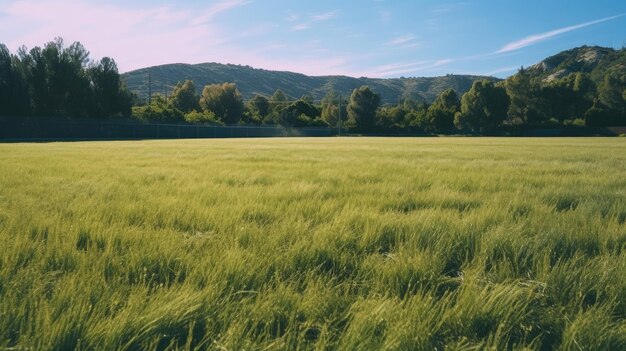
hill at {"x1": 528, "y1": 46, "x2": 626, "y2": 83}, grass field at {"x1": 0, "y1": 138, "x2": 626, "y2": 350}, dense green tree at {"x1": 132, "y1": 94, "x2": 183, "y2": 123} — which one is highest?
hill at {"x1": 528, "y1": 46, "x2": 626, "y2": 83}

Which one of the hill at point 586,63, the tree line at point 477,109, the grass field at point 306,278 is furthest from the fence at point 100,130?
the hill at point 586,63

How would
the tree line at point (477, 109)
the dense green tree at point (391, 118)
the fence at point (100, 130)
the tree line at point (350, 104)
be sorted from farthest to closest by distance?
the dense green tree at point (391, 118) → the tree line at point (477, 109) → the tree line at point (350, 104) → the fence at point (100, 130)

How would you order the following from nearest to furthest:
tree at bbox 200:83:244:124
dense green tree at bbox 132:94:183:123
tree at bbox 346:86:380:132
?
1. dense green tree at bbox 132:94:183:123
2. tree at bbox 200:83:244:124
3. tree at bbox 346:86:380:132

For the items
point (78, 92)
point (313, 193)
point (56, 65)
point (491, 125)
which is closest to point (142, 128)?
point (78, 92)

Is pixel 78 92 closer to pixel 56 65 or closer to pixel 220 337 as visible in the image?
pixel 56 65

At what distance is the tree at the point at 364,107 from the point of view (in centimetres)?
8100

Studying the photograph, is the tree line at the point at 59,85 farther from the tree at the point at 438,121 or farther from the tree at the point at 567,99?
the tree at the point at 567,99

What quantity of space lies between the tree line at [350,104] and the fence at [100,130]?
533cm

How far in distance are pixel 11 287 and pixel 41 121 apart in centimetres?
4901

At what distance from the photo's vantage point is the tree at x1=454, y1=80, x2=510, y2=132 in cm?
7388

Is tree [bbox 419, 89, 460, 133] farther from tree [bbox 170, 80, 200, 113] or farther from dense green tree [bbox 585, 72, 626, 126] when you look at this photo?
tree [bbox 170, 80, 200, 113]

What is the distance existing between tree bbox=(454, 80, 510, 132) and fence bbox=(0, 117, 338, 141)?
A: 41.5 metres

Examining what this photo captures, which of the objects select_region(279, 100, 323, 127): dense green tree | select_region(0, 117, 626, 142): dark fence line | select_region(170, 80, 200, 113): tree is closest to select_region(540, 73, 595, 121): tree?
select_region(0, 117, 626, 142): dark fence line

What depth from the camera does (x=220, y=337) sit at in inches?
50.6
